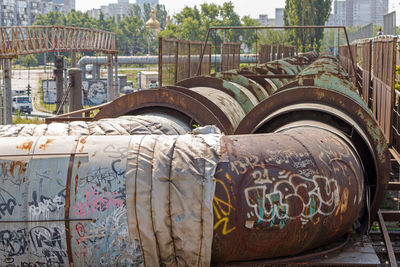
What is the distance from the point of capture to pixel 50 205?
12.6 ft

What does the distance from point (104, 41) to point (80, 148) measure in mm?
40476

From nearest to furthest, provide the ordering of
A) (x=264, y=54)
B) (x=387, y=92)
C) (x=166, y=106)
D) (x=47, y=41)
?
1. (x=166, y=106)
2. (x=387, y=92)
3. (x=264, y=54)
4. (x=47, y=41)

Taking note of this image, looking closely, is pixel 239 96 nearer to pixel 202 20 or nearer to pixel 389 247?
pixel 389 247

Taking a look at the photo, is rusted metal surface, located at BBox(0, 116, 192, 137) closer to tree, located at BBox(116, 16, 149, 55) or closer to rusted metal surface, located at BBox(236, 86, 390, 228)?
rusted metal surface, located at BBox(236, 86, 390, 228)

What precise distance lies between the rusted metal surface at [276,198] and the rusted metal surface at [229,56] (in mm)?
17443

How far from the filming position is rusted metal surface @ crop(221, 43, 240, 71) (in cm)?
2286

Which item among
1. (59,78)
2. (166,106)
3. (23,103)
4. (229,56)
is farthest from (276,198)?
(23,103)

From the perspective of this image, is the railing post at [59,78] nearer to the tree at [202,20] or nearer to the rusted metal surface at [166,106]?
the rusted metal surface at [166,106]

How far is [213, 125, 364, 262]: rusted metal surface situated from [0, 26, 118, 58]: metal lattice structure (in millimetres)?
22092

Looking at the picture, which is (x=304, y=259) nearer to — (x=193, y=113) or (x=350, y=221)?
(x=350, y=221)

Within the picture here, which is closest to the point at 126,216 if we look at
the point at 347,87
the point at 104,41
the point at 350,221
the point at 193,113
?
the point at 350,221

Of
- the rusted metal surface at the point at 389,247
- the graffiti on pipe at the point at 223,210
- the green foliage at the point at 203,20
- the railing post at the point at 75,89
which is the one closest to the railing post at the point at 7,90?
the railing post at the point at 75,89

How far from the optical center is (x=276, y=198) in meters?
4.04

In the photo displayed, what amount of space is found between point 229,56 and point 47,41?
14.1 meters
